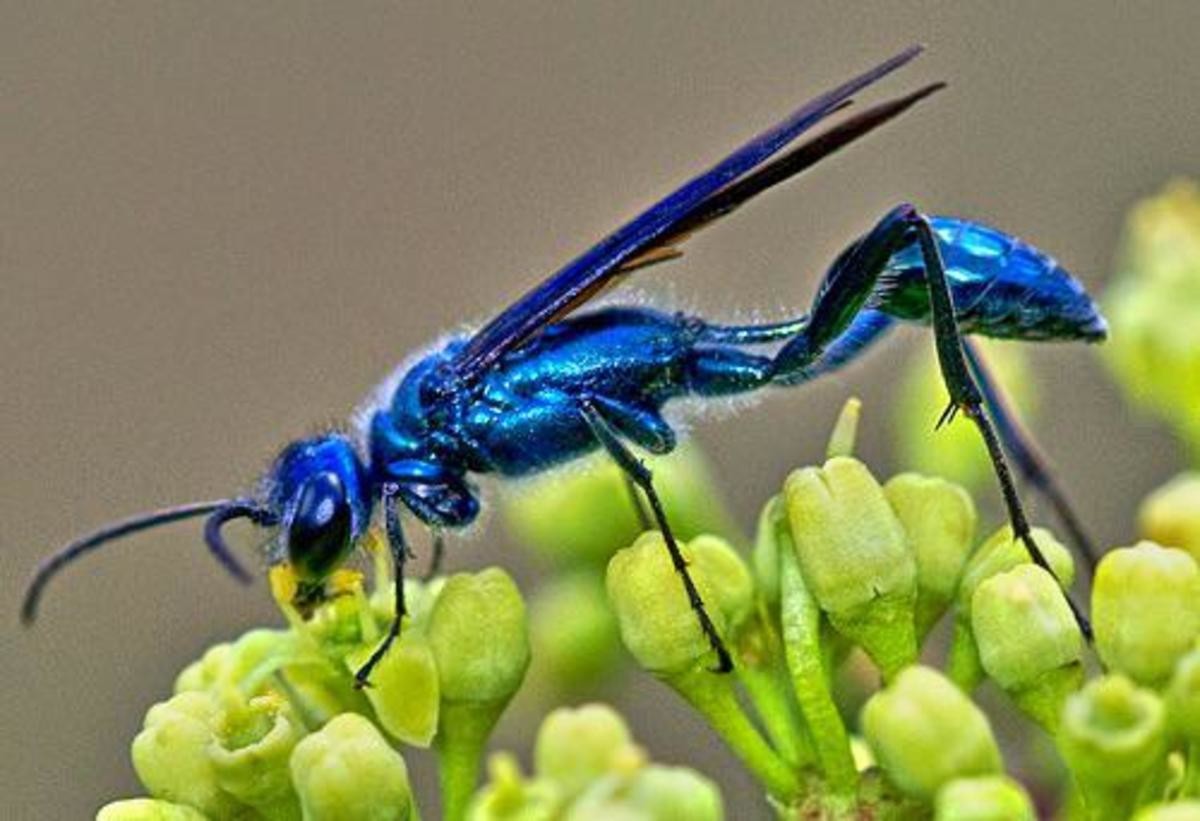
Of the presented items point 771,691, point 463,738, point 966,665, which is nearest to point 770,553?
point 771,691

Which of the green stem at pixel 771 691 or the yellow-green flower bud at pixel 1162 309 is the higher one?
the yellow-green flower bud at pixel 1162 309

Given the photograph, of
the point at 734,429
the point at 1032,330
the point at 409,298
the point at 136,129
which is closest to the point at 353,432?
the point at 1032,330

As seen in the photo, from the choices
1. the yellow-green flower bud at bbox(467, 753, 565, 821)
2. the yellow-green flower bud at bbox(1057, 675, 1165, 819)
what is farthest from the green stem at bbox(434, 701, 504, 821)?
the yellow-green flower bud at bbox(1057, 675, 1165, 819)

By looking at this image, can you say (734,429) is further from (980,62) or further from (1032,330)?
(1032,330)

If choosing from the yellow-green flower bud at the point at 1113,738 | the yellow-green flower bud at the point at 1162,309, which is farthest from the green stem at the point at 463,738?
the yellow-green flower bud at the point at 1162,309

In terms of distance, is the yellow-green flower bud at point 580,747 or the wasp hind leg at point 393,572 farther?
the wasp hind leg at point 393,572

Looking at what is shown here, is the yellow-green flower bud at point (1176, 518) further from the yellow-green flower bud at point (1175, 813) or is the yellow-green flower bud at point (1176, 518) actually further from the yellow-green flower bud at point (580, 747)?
the yellow-green flower bud at point (580, 747)

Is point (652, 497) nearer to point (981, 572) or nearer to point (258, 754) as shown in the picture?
point (981, 572)
